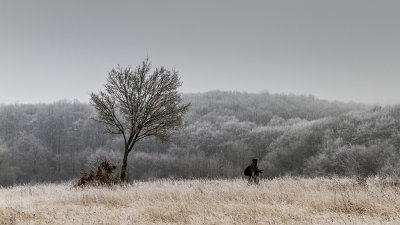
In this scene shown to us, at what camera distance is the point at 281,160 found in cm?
8375

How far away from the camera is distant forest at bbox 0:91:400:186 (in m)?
70.8

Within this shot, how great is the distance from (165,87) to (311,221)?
1801cm

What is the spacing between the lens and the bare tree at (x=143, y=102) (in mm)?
23688

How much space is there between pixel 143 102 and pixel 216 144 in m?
78.8

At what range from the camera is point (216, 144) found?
102m

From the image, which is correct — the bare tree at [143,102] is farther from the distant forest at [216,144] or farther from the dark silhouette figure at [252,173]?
the distant forest at [216,144]

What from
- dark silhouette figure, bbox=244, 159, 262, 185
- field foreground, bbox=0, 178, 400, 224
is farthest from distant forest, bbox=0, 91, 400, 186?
field foreground, bbox=0, 178, 400, 224

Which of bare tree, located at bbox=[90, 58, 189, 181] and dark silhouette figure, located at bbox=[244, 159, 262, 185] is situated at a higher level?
bare tree, located at bbox=[90, 58, 189, 181]

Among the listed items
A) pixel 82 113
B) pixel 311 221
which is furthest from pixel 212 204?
pixel 82 113

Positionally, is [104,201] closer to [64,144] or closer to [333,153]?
[333,153]

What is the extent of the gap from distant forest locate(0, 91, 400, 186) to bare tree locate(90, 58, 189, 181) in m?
33.2

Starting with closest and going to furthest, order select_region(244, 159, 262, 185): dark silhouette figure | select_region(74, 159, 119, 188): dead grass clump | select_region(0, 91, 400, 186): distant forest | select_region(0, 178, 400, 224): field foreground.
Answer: select_region(0, 178, 400, 224): field foreground < select_region(244, 159, 262, 185): dark silhouette figure < select_region(74, 159, 119, 188): dead grass clump < select_region(0, 91, 400, 186): distant forest

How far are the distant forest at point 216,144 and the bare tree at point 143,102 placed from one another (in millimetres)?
33151

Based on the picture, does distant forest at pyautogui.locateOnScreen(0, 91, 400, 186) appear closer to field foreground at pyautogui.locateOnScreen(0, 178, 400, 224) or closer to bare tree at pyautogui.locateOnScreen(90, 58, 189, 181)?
bare tree at pyautogui.locateOnScreen(90, 58, 189, 181)
